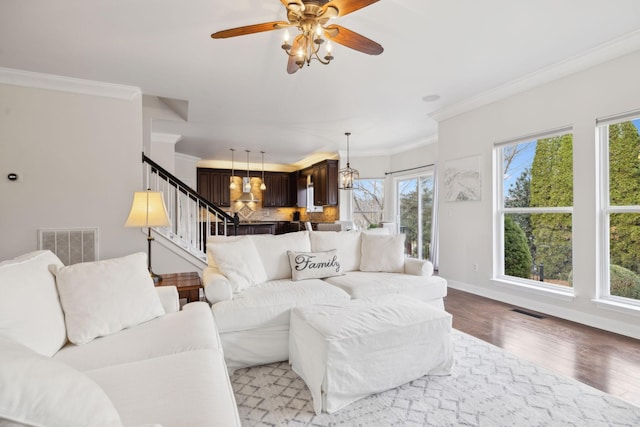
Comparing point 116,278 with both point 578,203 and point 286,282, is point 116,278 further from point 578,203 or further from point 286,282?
point 578,203

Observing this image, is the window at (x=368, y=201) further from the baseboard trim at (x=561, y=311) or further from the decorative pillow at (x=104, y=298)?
the decorative pillow at (x=104, y=298)

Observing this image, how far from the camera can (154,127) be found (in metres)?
5.39

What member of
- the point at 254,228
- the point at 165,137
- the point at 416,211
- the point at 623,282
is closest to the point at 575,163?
the point at 623,282

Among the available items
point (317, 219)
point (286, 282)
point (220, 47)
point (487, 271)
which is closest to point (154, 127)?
point (220, 47)

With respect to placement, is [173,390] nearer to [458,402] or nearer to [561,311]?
[458,402]

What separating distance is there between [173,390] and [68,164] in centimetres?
363

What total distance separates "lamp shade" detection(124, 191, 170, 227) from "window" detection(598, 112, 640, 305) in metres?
4.20

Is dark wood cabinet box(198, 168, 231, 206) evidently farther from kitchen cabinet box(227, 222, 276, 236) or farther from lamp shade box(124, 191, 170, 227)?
lamp shade box(124, 191, 170, 227)

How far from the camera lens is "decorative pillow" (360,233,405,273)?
3.51 m

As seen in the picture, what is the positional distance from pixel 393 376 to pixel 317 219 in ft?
22.8

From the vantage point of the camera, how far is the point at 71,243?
12.0 ft

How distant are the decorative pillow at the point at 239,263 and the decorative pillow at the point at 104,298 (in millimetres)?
678

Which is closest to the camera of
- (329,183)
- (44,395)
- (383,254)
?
(44,395)

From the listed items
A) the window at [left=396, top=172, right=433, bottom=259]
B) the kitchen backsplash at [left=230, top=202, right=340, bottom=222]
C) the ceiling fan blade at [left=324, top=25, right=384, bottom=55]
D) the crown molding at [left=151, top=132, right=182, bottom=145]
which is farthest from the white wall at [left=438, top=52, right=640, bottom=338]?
Result: the crown molding at [left=151, top=132, right=182, bottom=145]
